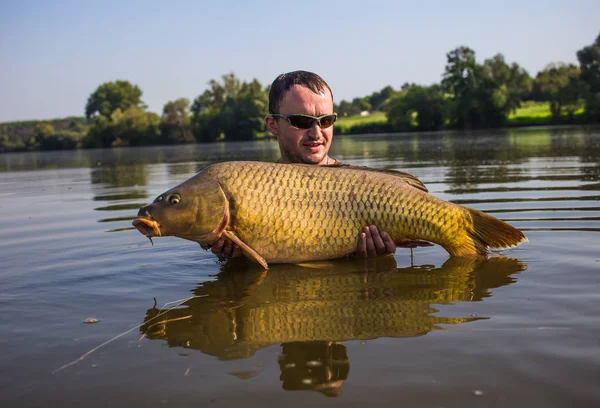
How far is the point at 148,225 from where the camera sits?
12.3 ft

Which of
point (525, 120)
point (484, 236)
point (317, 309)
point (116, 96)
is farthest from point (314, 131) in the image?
point (116, 96)

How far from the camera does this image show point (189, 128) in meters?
97.8

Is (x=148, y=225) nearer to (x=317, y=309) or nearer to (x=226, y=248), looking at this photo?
(x=226, y=248)

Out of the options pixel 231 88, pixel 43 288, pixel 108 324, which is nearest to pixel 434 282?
pixel 108 324

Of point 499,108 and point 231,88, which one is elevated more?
point 231,88

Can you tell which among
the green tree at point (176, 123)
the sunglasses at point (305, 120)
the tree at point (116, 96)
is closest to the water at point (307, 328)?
the sunglasses at point (305, 120)

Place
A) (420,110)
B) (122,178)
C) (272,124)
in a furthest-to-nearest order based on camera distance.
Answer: (420,110), (122,178), (272,124)

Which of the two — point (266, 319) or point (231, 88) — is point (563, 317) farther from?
point (231, 88)

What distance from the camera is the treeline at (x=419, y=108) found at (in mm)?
62812

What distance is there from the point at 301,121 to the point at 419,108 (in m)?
72.4

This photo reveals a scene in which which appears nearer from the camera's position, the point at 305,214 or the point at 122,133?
the point at 305,214

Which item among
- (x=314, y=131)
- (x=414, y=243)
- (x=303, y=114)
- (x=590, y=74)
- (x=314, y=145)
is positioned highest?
(x=590, y=74)

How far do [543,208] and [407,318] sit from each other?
407 cm

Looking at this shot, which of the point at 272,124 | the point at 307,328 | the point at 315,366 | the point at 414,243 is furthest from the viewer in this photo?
the point at 272,124
